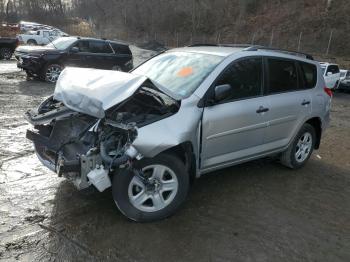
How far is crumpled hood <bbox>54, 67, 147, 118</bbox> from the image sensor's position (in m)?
3.85

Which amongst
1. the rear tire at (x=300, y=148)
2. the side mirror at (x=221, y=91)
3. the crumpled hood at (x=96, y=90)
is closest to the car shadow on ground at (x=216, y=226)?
the rear tire at (x=300, y=148)

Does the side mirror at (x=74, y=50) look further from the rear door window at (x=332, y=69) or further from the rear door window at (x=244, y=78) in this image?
the rear door window at (x=332, y=69)

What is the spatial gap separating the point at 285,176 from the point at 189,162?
6.86 feet

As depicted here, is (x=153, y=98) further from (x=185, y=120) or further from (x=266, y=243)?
(x=266, y=243)

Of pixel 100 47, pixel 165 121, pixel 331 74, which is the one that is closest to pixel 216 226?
pixel 165 121

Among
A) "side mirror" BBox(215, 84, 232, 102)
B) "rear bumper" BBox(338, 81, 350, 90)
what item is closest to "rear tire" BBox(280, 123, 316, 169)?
"side mirror" BBox(215, 84, 232, 102)

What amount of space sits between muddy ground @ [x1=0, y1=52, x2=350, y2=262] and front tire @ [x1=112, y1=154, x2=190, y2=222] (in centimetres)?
15

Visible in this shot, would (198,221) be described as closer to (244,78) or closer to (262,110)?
(262,110)

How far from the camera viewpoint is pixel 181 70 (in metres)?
4.92

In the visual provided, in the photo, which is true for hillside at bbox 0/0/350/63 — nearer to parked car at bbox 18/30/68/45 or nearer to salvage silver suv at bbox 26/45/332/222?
parked car at bbox 18/30/68/45

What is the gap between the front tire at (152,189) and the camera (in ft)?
12.7

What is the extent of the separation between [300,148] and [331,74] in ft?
47.4

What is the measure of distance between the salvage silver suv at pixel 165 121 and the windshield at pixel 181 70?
0.01 m

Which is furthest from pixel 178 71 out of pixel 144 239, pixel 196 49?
pixel 144 239
